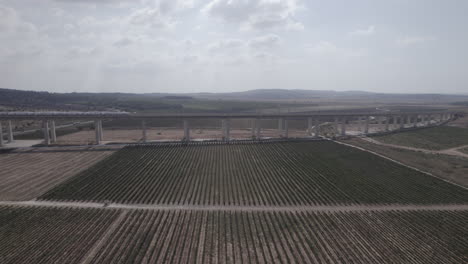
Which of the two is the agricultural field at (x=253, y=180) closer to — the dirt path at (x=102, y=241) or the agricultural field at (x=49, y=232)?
the agricultural field at (x=49, y=232)

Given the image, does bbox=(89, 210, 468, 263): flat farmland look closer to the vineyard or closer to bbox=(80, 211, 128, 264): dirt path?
the vineyard

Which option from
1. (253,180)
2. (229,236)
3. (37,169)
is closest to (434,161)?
(253,180)

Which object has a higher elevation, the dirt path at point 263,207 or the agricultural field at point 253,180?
the agricultural field at point 253,180

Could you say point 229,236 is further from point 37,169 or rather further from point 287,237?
point 37,169

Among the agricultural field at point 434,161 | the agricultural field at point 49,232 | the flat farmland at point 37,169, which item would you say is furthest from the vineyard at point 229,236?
the agricultural field at point 434,161

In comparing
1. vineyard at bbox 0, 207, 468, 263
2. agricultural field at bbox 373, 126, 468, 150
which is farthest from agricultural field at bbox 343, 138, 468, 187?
vineyard at bbox 0, 207, 468, 263

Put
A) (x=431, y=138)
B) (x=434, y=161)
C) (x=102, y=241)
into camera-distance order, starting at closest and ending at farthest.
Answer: (x=102, y=241) < (x=434, y=161) < (x=431, y=138)
